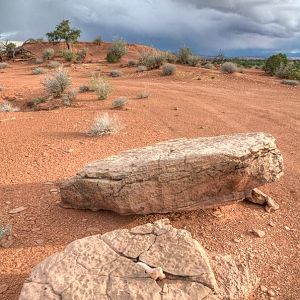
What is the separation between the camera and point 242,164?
15.5 ft

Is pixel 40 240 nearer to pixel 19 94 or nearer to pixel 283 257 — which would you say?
pixel 283 257

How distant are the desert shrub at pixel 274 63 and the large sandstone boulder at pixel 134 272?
19998 mm

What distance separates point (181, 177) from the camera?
15.8 ft

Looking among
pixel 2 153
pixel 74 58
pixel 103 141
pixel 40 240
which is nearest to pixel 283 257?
pixel 40 240

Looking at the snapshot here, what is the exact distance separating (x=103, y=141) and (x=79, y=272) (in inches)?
211

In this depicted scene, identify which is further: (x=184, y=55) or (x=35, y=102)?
(x=184, y=55)

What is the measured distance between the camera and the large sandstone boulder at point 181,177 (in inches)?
188

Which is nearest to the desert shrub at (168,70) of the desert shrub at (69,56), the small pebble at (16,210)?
the desert shrub at (69,56)

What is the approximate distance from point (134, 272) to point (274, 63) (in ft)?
71.4

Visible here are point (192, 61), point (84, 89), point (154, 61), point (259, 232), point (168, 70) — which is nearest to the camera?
point (259, 232)

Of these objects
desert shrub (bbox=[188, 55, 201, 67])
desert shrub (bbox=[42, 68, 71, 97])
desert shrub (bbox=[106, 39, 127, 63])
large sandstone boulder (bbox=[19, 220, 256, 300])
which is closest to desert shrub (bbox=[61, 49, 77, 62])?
desert shrub (bbox=[106, 39, 127, 63])

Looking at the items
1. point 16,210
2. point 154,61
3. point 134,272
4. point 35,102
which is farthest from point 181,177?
point 154,61

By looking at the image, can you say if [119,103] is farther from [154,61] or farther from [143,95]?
[154,61]

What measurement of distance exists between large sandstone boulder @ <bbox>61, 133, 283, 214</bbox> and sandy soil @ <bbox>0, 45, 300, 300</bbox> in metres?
0.29
